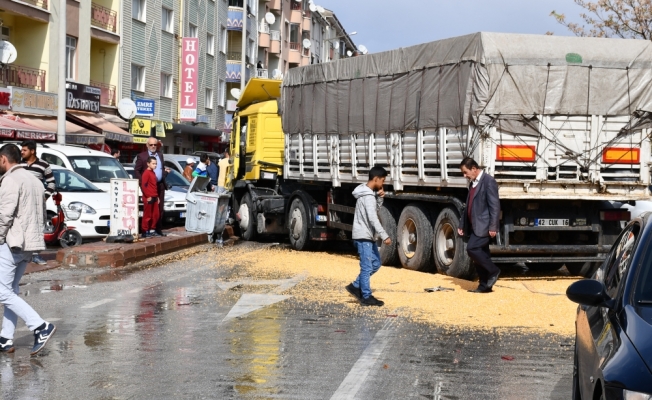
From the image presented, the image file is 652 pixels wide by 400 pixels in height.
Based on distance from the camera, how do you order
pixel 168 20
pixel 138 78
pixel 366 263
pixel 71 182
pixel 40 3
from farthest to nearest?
pixel 168 20, pixel 138 78, pixel 40 3, pixel 71 182, pixel 366 263

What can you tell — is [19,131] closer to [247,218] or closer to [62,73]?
[62,73]

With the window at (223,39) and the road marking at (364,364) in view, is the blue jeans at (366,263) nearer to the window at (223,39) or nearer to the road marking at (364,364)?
the road marking at (364,364)

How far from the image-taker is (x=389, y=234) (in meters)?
16.8

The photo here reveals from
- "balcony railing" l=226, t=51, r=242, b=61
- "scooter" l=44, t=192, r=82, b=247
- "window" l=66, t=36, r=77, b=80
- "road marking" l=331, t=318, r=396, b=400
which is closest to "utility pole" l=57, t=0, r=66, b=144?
"scooter" l=44, t=192, r=82, b=247

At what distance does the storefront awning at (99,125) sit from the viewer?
3553 centimetres

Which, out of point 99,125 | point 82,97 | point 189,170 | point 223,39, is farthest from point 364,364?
point 223,39

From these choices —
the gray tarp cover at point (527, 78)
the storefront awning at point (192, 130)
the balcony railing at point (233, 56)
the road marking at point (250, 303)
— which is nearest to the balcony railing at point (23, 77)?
the storefront awning at point (192, 130)

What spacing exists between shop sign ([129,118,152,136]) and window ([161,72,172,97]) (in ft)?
19.6

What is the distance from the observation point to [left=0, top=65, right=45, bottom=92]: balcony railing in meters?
33.0

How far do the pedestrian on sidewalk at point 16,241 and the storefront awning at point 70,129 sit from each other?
75.4 feet

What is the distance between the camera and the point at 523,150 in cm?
1440

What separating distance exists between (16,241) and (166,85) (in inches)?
1626

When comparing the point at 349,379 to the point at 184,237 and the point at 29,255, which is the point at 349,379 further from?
the point at 184,237

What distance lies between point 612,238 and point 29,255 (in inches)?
359
